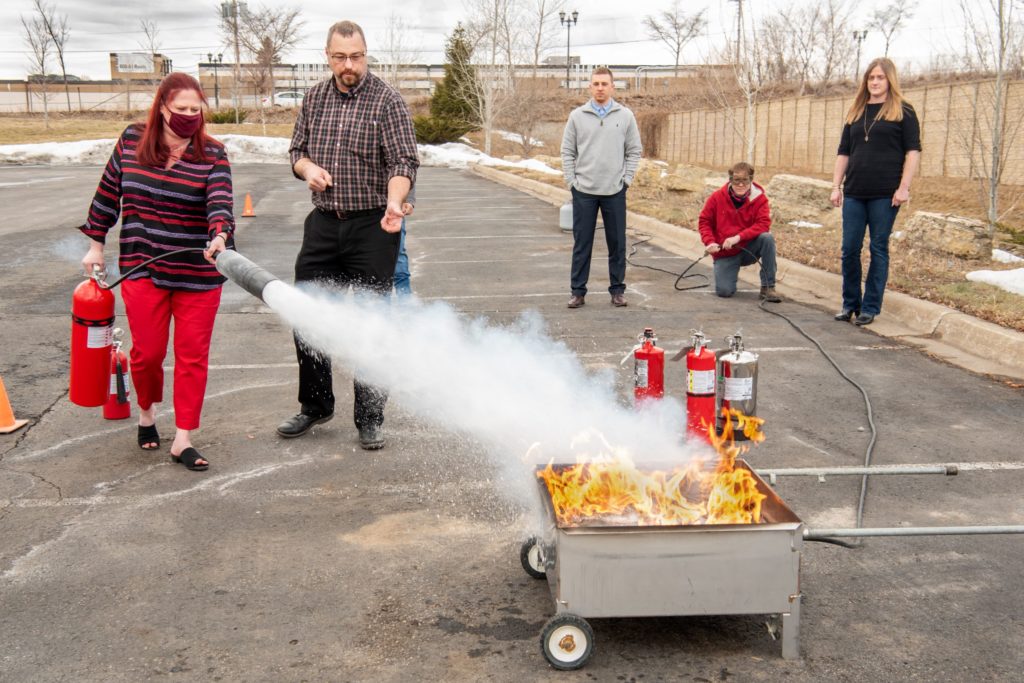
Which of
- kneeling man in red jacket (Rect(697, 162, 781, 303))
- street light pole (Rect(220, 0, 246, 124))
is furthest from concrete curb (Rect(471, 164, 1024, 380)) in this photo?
street light pole (Rect(220, 0, 246, 124))

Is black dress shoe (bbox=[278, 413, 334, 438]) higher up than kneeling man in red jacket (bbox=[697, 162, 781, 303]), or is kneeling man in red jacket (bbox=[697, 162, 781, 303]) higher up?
kneeling man in red jacket (bbox=[697, 162, 781, 303])

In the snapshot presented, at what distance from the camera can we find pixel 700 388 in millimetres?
4676

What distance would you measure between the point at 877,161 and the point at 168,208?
6.04 metres

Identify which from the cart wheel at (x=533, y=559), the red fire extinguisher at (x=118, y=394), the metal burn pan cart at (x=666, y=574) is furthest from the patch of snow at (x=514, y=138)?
the metal burn pan cart at (x=666, y=574)

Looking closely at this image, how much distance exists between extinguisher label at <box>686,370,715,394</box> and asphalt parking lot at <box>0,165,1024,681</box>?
2.45 ft

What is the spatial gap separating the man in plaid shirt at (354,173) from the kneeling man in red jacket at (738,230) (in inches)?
Result: 219

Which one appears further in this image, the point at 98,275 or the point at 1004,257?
the point at 1004,257

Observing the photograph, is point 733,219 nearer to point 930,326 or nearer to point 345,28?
point 930,326

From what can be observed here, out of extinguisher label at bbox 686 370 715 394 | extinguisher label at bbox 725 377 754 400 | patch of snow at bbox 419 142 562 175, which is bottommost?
extinguisher label at bbox 725 377 754 400

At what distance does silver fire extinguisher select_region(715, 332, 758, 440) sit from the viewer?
16.1 ft

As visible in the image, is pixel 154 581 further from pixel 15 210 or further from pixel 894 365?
pixel 15 210

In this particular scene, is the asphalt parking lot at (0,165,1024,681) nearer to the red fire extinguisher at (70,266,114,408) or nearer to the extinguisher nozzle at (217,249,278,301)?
the red fire extinguisher at (70,266,114,408)

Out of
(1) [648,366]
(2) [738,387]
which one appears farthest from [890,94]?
(1) [648,366]

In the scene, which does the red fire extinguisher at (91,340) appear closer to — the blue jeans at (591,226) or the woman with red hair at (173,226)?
the woman with red hair at (173,226)
